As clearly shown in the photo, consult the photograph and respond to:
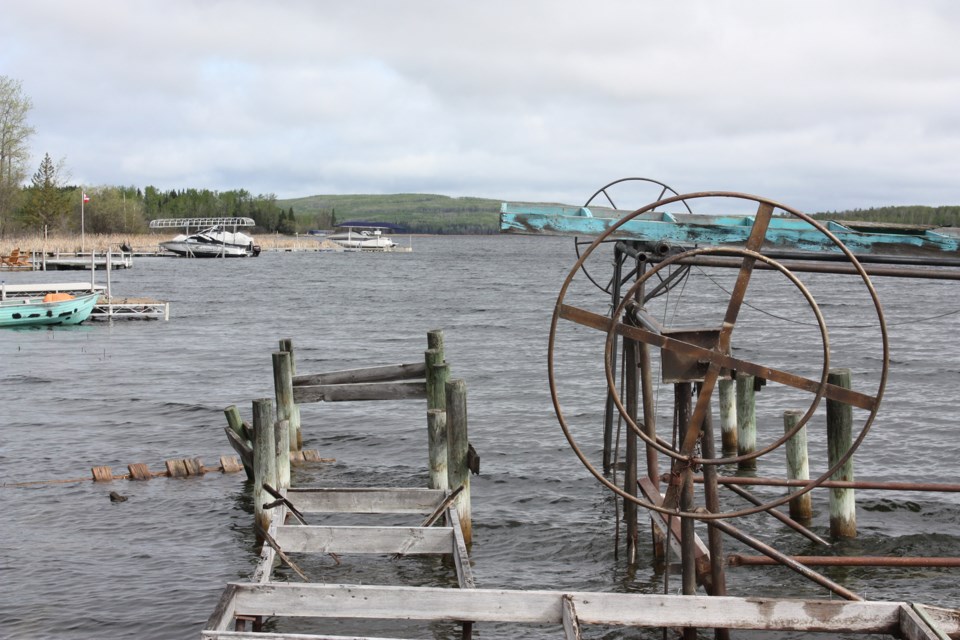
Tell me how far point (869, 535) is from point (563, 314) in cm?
801

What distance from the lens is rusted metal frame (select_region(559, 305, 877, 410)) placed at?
6.70 m

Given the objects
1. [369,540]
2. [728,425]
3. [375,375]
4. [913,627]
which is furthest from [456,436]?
[728,425]

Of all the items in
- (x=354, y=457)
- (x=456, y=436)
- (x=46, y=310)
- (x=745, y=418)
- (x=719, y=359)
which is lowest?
(x=354, y=457)

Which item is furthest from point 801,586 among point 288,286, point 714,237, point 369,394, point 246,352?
point 288,286

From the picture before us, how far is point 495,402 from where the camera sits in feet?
76.5

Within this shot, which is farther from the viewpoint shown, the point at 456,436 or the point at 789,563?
the point at 456,436

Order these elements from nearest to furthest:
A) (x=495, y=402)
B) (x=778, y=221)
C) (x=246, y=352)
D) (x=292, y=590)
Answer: (x=292, y=590) → (x=778, y=221) → (x=495, y=402) → (x=246, y=352)

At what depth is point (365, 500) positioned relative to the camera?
11.3 meters

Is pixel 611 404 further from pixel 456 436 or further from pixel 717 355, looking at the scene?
pixel 717 355

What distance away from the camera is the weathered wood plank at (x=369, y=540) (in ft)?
33.5

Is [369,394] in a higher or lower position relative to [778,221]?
lower

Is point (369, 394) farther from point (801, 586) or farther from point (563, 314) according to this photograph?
point (563, 314)

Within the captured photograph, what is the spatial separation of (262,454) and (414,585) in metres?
2.23

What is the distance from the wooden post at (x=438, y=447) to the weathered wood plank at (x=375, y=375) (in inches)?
93.3
